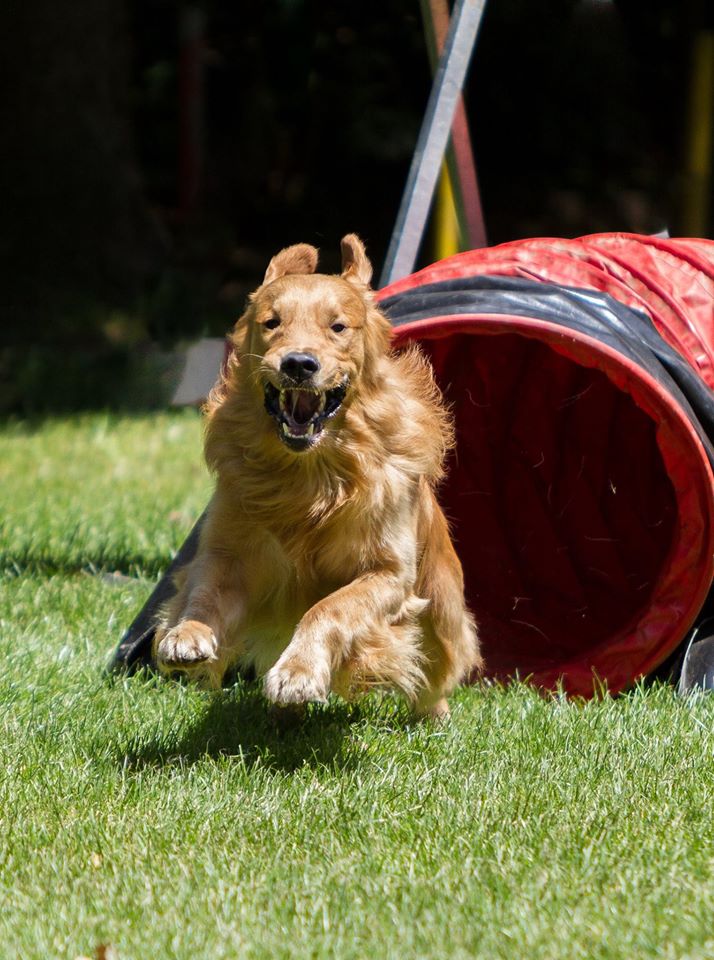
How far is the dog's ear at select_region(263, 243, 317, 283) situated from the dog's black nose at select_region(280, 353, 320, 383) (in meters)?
0.68

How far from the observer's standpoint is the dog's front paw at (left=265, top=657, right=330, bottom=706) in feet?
11.8

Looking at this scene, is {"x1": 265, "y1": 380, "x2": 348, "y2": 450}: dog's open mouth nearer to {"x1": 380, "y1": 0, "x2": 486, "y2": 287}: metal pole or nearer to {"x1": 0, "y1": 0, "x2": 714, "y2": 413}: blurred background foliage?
{"x1": 380, "y1": 0, "x2": 486, "y2": 287}: metal pole

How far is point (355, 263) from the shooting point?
14.5 ft

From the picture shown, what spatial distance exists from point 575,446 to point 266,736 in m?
2.16

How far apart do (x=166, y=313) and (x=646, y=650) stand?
9.61 metres

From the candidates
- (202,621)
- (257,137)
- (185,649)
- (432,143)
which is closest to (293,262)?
(202,621)

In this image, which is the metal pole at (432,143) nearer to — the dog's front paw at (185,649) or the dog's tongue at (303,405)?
the dog's tongue at (303,405)

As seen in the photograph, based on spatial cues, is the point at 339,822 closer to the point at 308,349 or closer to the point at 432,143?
the point at 308,349

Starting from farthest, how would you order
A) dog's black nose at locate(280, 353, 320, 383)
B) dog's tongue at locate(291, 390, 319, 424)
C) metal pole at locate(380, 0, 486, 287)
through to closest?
metal pole at locate(380, 0, 486, 287) → dog's tongue at locate(291, 390, 319, 424) → dog's black nose at locate(280, 353, 320, 383)

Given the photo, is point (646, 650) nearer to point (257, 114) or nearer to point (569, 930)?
point (569, 930)

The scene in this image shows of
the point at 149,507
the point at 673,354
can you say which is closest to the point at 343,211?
the point at 149,507

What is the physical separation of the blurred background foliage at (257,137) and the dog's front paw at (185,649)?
9348mm

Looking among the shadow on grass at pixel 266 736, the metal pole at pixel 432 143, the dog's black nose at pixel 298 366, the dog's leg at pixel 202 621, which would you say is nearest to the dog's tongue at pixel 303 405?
the dog's black nose at pixel 298 366

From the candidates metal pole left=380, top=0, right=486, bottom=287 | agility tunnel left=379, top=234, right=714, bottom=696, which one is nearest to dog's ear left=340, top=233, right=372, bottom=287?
agility tunnel left=379, top=234, right=714, bottom=696
